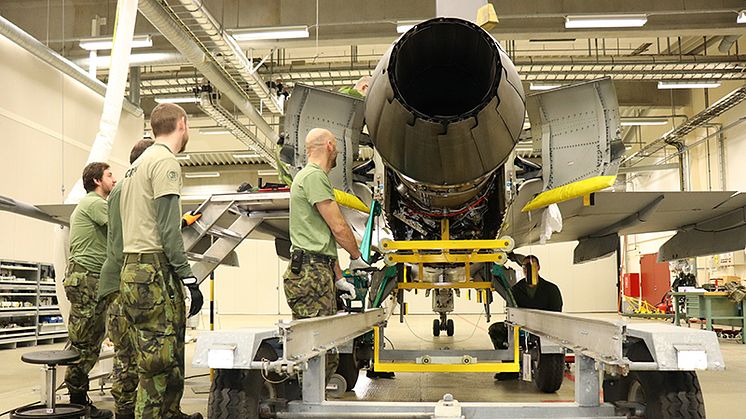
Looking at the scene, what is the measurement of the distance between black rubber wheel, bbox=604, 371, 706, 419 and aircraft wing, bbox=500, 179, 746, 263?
1.80m

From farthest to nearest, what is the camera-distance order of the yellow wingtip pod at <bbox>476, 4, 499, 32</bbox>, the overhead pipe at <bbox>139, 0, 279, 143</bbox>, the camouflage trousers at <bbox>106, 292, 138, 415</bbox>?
the overhead pipe at <bbox>139, 0, 279, 143</bbox>
the camouflage trousers at <bbox>106, 292, 138, 415</bbox>
the yellow wingtip pod at <bbox>476, 4, 499, 32</bbox>

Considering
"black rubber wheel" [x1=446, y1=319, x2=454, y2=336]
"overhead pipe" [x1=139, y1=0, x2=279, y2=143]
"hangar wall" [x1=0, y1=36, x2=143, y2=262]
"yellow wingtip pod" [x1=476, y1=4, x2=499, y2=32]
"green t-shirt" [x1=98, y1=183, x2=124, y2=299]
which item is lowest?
"black rubber wheel" [x1=446, y1=319, x2=454, y2=336]

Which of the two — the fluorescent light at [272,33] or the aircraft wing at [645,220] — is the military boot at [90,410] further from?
the fluorescent light at [272,33]

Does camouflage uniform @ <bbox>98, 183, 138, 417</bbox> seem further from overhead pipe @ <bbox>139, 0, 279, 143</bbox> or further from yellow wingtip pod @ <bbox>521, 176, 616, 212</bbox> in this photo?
overhead pipe @ <bbox>139, 0, 279, 143</bbox>

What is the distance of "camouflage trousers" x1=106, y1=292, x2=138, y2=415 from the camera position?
3.72m

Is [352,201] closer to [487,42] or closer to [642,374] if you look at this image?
[487,42]

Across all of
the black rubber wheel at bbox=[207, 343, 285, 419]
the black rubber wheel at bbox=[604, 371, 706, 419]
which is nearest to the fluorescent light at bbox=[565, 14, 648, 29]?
the black rubber wheel at bbox=[604, 371, 706, 419]

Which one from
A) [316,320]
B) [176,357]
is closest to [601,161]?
[316,320]

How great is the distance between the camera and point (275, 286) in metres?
23.0

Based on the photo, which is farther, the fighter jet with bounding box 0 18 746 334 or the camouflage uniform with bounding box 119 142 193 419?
the camouflage uniform with bounding box 119 142 193 419

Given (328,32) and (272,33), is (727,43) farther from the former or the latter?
(272,33)

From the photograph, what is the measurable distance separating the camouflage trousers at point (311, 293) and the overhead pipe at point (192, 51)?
657 cm

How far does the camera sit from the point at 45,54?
10.5m

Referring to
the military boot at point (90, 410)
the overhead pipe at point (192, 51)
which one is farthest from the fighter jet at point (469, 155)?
the overhead pipe at point (192, 51)
